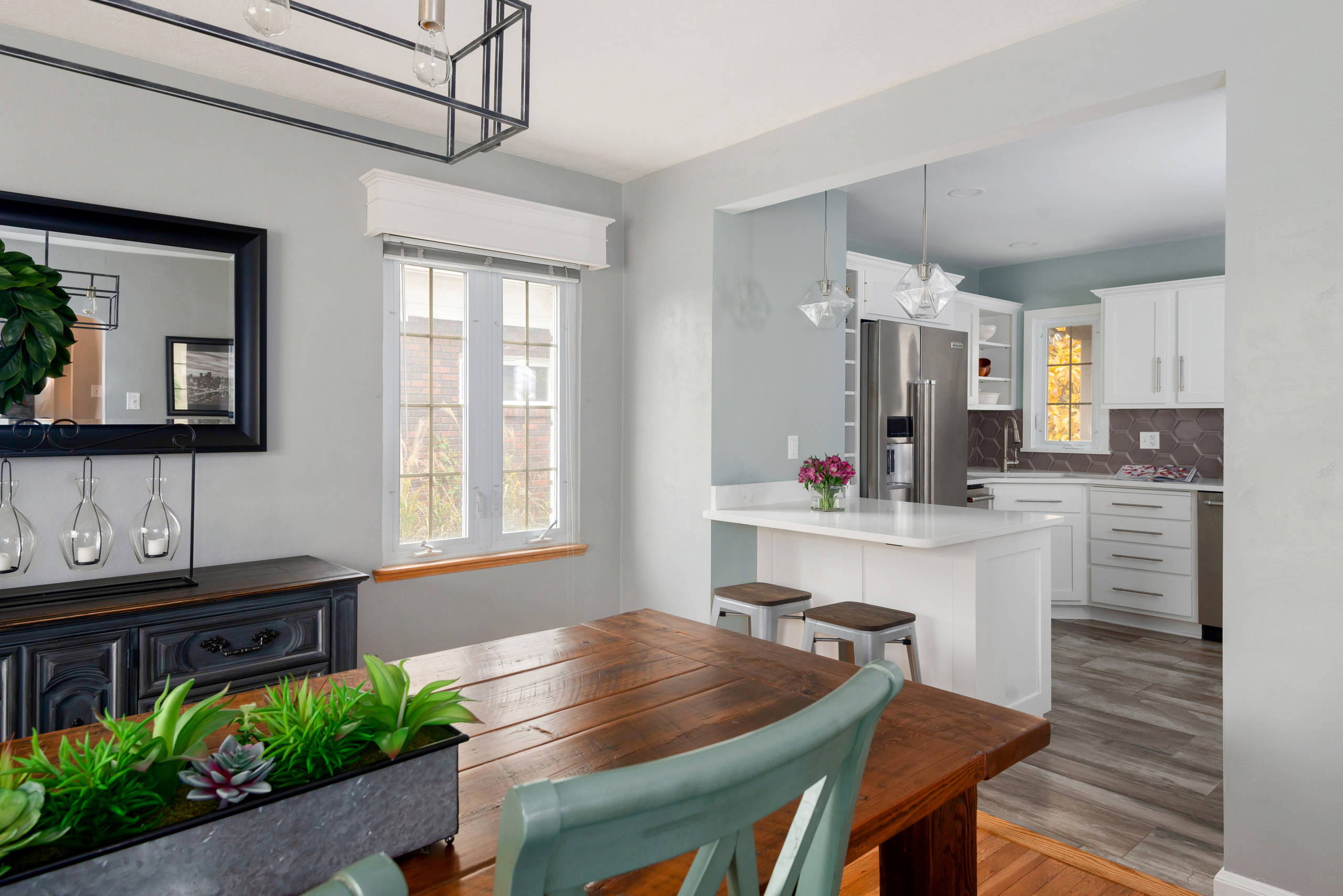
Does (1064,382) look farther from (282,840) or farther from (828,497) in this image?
(282,840)

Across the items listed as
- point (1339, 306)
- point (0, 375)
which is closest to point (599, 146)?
point (0, 375)

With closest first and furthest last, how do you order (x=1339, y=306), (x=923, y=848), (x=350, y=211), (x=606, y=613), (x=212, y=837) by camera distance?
(x=212, y=837)
(x=923, y=848)
(x=1339, y=306)
(x=350, y=211)
(x=606, y=613)

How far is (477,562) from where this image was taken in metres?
3.42

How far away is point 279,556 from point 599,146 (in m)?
2.12

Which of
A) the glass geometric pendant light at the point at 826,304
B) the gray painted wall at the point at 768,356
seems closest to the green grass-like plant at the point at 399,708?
the gray painted wall at the point at 768,356

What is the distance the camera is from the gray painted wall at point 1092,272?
17.0ft

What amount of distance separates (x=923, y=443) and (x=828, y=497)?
5.15ft

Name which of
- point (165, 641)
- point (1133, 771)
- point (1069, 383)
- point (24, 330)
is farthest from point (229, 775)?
point (1069, 383)

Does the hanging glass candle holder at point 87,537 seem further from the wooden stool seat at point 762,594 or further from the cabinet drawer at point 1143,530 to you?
the cabinet drawer at point 1143,530

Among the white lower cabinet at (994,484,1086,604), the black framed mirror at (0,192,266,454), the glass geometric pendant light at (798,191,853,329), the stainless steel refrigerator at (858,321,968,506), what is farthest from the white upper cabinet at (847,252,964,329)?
the black framed mirror at (0,192,266,454)

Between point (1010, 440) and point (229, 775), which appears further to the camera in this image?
point (1010, 440)

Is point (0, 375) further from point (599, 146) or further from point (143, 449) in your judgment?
point (599, 146)

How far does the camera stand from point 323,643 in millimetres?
2561

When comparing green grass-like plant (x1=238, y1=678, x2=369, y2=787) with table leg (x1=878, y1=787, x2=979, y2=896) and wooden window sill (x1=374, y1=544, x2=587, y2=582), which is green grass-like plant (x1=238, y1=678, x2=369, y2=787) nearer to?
table leg (x1=878, y1=787, x2=979, y2=896)
